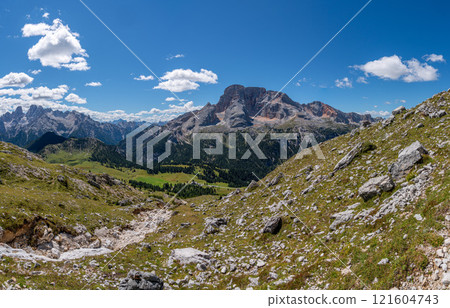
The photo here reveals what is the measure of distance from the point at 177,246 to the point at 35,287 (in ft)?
66.7

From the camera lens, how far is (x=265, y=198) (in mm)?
41938

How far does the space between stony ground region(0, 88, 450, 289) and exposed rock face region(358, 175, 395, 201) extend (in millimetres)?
97

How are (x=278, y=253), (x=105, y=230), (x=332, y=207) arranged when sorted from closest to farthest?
(x=278, y=253)
(x=332, y=207)
(x=105, y=230)

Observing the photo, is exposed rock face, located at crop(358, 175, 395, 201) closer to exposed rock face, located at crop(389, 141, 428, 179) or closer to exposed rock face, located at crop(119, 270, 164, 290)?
exposed rock face, located at crop(389, 141, 428, 179)

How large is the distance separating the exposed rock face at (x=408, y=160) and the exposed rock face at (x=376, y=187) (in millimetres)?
1420

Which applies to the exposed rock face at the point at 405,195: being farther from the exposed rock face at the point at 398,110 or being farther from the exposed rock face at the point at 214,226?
the exposed rock face at the point at 398,110

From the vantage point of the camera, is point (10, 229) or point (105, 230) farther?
point (105, 230)

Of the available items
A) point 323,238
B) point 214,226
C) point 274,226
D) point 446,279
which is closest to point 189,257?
point 274,226

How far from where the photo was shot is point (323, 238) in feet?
66.4

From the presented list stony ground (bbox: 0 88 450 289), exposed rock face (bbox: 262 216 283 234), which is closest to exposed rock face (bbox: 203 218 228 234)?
stony ground (bbox: 0 88 450 289)

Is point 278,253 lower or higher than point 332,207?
lower

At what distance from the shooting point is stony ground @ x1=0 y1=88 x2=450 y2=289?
42.8ft
